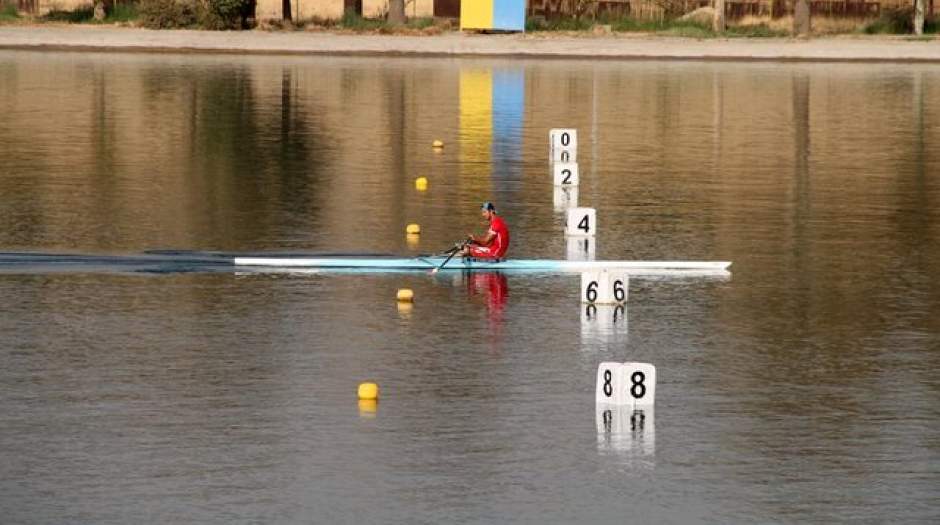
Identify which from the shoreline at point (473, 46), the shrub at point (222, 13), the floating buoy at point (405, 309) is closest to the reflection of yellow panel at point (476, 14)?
Result: the shoreline at point (473, 46)

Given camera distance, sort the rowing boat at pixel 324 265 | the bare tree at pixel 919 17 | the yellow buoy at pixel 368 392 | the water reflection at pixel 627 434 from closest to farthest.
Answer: the water reflection at pixel 627 434 < the yellow buoy at pixel 368 392 < the rowing boat at pixel 324 265 < the bare tree at pixel 919 17

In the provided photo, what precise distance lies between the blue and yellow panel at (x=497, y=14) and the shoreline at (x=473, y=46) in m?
3.05

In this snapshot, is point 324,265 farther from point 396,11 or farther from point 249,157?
point 396,11

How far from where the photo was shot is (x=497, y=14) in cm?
9062

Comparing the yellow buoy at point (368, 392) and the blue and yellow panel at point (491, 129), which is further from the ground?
the blue and yellow panel at point (491, 129)

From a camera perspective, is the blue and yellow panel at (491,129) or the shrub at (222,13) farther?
the shrub at (222,13)

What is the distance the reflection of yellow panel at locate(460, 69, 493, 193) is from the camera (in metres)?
42.5

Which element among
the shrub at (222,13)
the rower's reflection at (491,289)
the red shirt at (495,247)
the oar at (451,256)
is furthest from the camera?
the shrub at (222,13)

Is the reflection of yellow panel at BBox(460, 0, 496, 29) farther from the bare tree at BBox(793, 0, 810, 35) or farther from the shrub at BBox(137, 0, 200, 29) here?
the bare tree at BBox(793, 0, 810, 35)

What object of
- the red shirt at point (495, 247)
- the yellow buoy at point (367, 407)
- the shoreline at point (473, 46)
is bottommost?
the yellow buoy at point (367, 407)

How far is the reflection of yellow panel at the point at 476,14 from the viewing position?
90.6m

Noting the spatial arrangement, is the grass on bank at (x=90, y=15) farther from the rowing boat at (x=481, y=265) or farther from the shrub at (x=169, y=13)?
the rowing boat at (x=481, y=265)

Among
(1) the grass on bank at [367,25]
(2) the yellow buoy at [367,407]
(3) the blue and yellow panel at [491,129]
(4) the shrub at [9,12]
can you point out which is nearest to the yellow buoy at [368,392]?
(2) the yellow buoy at [367,407]

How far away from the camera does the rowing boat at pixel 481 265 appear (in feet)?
97.2
